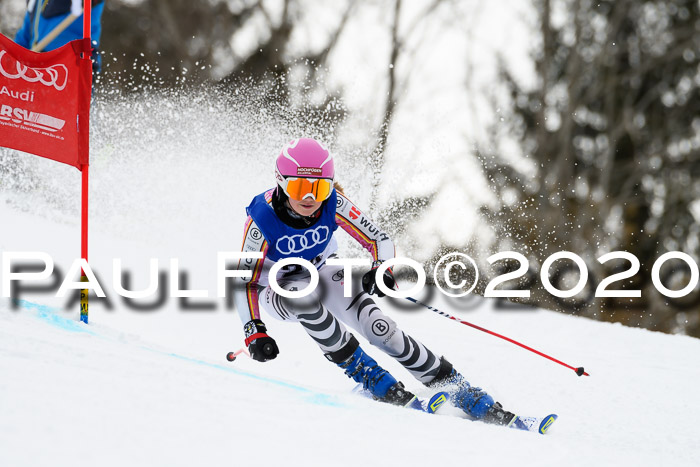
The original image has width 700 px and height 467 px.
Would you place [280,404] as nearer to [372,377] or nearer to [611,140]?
[372,377]

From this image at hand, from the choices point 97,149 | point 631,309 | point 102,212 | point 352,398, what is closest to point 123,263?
point 102,212

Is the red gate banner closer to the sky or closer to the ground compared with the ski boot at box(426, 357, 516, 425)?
closer to the sky

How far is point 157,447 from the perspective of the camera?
1904 mm

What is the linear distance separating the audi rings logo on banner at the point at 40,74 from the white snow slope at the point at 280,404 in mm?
1128

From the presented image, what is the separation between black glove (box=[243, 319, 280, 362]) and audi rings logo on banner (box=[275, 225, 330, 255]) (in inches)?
17.6

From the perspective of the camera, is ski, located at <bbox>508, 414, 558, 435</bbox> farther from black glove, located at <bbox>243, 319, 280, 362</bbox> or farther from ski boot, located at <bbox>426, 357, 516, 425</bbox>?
black glove, located at <bbox>243, 319, 280, 362</bbox>

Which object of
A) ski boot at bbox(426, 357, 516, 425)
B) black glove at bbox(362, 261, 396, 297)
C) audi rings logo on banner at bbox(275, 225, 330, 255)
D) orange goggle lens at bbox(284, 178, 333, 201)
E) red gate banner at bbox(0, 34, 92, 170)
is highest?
red gate banner at bbox(0, 34, 92, 170)

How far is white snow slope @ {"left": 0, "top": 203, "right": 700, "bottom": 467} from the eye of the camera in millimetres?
1948

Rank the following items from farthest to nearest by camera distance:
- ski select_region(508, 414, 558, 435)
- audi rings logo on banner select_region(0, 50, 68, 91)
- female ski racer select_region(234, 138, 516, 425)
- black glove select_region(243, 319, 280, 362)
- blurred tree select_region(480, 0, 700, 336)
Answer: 1. blurred tree select_region(480, 0, 700, 336)
2. audi rings logo on banner select_region(0, 50, 68, 91)
3. female ski racer select_region(234, 138, 516, 425)
4. ski select_region(508, 414, 558, 435)
5. black glove select_region(243, 319, 280, 362)

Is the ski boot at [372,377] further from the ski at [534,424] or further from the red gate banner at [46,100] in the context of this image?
the red gate banner at [46,100]

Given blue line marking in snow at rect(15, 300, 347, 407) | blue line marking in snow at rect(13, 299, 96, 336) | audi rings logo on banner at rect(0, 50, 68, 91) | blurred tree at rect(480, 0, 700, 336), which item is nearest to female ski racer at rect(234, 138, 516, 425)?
blue line marking in snow at rect(15, 300, 347, 407)

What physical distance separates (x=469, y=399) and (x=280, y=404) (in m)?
1.15

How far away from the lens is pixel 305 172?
132 inches

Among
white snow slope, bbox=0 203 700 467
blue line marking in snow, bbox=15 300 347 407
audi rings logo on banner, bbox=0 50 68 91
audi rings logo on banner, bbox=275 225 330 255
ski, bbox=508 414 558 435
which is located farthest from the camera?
audi rings logo on banner, bbox=0 50 68 91
